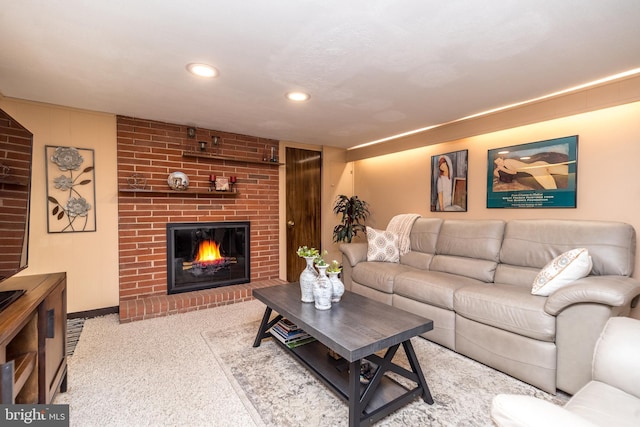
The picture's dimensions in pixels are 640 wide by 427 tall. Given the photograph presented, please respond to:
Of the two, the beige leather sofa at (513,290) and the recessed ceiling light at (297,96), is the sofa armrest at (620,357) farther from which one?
the recessed ceiling light at (297,96)

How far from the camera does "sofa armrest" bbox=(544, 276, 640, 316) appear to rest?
1596 millimetres

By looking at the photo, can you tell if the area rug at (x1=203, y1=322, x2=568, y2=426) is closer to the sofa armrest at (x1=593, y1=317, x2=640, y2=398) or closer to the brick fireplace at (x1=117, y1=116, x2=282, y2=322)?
the sofa armrest at (x1=593, y1=317, x2=640, y2=398)

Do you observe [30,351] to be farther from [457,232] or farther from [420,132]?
[420,132]

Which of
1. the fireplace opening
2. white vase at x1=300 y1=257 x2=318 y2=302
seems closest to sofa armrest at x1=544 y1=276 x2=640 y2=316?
white vase at x1=300 y1=257 x2=318 y2=302

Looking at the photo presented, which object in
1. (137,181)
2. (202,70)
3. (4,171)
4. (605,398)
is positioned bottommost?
(605,398)

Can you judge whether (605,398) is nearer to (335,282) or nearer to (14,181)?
(335,282)

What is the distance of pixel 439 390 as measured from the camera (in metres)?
1.84

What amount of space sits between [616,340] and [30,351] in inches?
104

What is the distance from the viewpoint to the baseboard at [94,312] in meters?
3.00

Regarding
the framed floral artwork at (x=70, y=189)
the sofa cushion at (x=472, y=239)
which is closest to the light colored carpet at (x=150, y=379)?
the framed floral artwork at (x=70, y=189)

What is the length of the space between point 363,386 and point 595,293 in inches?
55.5

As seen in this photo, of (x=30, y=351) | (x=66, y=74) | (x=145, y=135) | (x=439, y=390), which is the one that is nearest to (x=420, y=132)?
Result: (x=439, y=390)

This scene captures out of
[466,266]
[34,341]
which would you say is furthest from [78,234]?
[466,266]

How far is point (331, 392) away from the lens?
1814 millimetres
